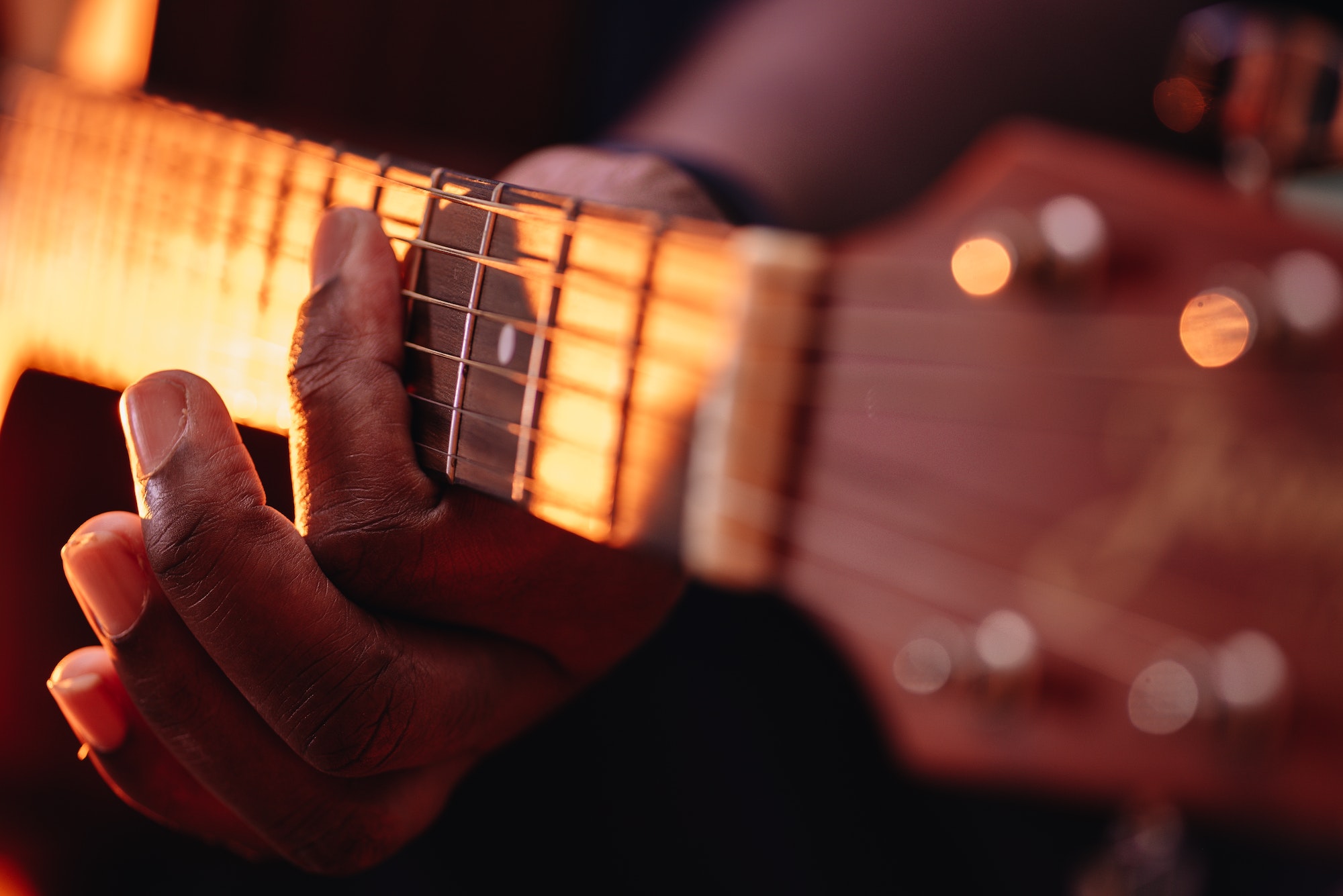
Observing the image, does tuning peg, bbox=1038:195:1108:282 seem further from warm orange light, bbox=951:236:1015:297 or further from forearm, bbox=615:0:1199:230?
forearm, bbox=615:0:1199:230

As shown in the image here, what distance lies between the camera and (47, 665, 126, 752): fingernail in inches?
10.9

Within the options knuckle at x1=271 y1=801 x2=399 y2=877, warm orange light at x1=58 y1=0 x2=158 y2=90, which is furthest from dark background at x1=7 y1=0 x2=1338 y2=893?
knuckle at x1=271 y1=801 x2=399 y2=877

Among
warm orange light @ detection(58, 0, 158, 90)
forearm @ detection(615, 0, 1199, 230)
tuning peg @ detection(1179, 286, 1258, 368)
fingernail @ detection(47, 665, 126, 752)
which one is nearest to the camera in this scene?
tuning peg @ detection(1179, 286, 1258, 368)

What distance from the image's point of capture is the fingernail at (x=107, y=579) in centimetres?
25

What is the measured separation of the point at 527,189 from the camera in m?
0.22

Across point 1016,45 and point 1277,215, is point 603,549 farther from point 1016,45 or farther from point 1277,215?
point 1016,45

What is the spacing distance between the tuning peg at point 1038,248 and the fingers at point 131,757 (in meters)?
0.28

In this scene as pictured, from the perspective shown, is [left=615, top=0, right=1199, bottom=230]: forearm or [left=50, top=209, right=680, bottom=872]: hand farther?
[left=615, top=0, right=1199, bottom=230]: forearm

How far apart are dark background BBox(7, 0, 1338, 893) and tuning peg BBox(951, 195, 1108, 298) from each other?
307 millimetres

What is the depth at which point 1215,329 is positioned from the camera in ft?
0.55

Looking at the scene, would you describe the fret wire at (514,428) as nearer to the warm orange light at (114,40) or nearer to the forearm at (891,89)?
the forearm at (891,89)

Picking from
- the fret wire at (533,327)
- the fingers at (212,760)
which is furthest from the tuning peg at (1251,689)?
the fingers at (212,760)

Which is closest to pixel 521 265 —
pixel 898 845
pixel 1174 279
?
pixel 1174 279

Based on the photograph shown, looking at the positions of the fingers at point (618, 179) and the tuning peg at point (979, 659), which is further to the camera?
the fingers at point (618, 179)
